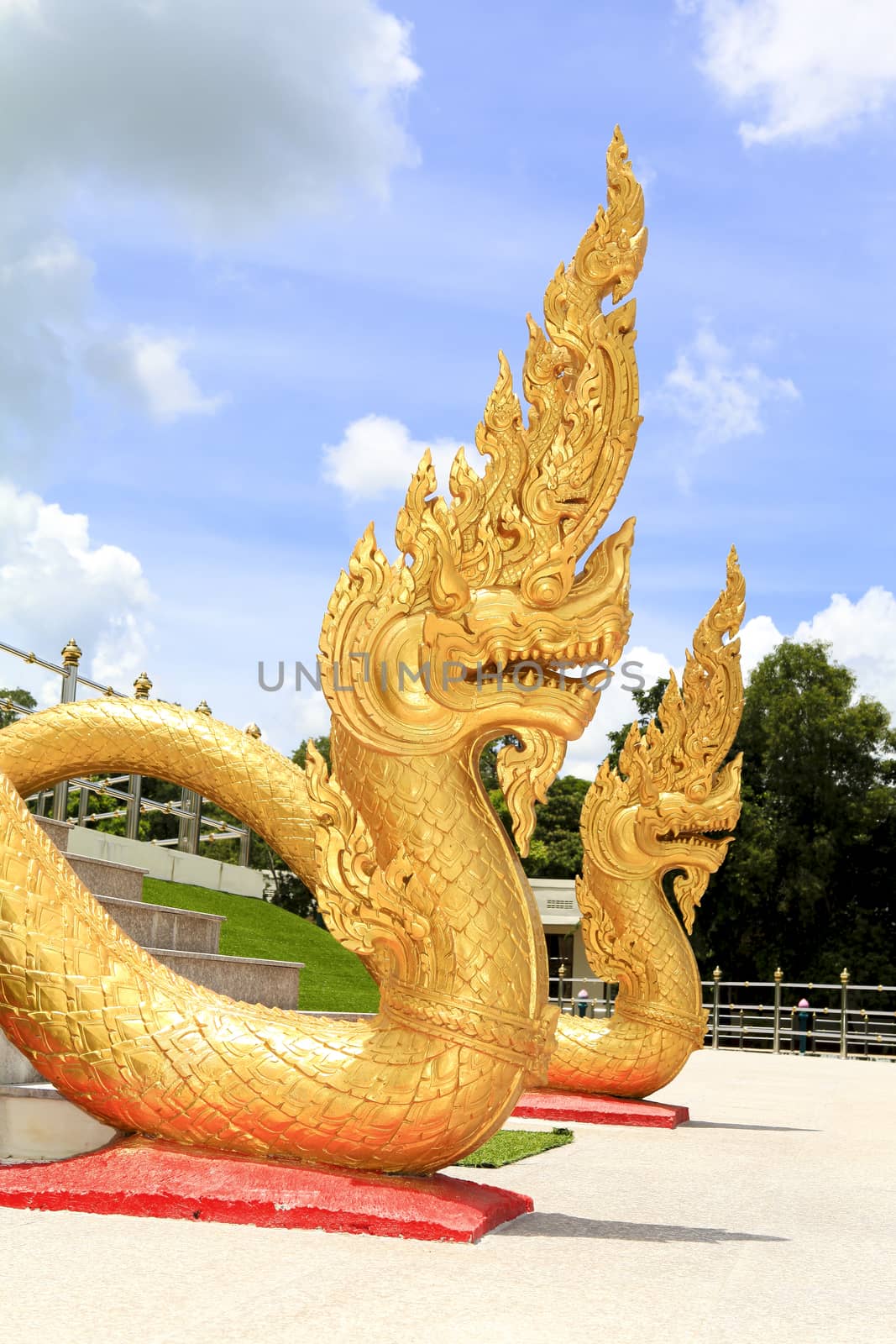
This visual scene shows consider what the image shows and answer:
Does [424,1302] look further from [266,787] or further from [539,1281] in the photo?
[266,787]

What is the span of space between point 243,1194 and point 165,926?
4233 millimetres

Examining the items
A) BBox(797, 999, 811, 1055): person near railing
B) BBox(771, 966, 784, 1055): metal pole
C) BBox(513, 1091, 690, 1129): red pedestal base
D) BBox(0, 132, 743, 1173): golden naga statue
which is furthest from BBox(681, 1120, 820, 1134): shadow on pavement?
BBox(771, 966, 784, 1055): metal pole

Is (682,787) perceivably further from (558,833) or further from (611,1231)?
(558,833)

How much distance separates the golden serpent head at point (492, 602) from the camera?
4531mm

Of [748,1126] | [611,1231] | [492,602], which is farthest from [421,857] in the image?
[748,1126]

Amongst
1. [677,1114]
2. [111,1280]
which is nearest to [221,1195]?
[111,1280]

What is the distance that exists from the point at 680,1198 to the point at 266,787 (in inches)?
103

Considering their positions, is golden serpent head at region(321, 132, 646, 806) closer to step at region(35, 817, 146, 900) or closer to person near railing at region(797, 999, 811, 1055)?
step at region(35, 817, 146, 900)

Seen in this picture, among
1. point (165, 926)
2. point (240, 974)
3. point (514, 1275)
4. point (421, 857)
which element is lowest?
point (514, 1275)

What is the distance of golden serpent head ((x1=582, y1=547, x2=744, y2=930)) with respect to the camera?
923 centimetres

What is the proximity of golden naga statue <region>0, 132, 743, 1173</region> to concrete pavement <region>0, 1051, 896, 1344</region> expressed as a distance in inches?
16.1

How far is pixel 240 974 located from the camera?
8578 millimetres

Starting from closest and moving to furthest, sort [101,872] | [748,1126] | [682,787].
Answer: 1. [101,872]
2. [748,1126]
3. [682,787]

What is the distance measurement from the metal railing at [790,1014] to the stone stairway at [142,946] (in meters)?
10.0
